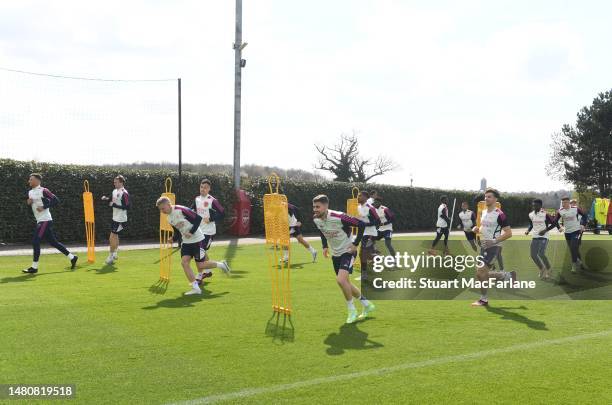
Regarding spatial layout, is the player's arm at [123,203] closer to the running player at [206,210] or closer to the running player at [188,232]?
the running player at [206,210]

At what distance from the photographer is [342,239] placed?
8000 millimetres

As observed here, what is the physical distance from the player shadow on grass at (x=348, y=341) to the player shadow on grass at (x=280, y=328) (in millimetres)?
495

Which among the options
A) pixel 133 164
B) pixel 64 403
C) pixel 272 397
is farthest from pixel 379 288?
Result: pixel 133 164

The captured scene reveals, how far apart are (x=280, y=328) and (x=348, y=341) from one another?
3.42ft

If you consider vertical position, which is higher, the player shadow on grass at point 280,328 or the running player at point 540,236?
the running player at point 540,236

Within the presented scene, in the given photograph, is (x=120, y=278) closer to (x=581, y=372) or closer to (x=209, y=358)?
(x=209, y=358)

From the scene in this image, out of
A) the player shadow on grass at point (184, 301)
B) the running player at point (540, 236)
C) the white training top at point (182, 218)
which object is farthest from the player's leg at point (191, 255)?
the running player at point (540, 236)

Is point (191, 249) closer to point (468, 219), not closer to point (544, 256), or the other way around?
point (544, 256)

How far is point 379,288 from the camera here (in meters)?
11.2

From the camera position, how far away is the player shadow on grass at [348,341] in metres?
6.24

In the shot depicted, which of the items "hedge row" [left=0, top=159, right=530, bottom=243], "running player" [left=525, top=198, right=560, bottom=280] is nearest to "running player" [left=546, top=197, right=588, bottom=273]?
"running player" [left=525, top=198, right=560, bottom=280]

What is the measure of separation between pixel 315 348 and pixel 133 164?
1777 cm

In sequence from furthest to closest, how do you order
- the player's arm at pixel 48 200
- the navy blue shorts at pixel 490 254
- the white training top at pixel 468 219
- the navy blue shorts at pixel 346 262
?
the white training top at pixel 468 219
the player's arm at pixel 48 200
the navy blue shorts at pixel 490 254
the navy blue shorts at pixel 346 262

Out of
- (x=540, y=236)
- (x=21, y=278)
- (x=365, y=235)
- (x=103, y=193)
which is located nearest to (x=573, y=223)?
(x=540, y=236)
